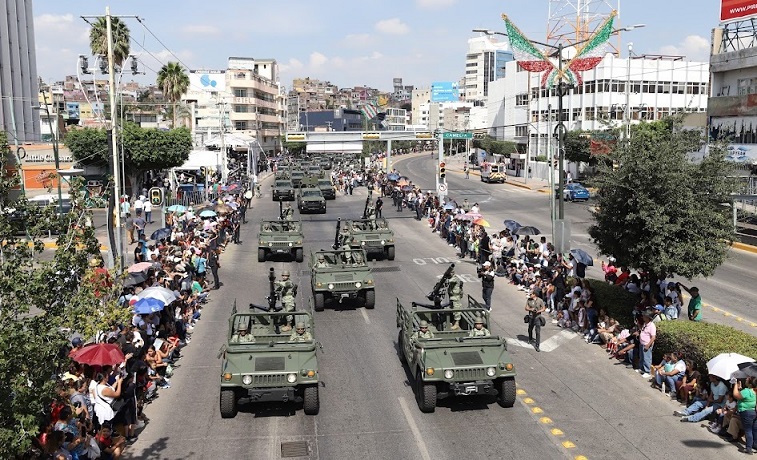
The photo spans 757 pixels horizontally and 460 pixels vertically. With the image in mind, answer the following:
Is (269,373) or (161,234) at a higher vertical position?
(161,234)

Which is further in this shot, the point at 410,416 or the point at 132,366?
the point at 410,416

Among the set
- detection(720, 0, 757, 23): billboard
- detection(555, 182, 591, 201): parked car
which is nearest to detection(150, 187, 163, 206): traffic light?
detection(555, 182, 591, 201): parked car

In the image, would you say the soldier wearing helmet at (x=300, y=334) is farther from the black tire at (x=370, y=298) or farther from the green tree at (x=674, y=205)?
the green tree at (x=674, y=205)

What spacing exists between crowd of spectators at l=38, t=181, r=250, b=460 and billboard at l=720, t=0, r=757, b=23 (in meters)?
32.8

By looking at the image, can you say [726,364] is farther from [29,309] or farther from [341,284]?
[341,284]

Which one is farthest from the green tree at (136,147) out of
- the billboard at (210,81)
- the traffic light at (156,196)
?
the billboard at (210,81)

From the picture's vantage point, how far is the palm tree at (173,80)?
64938 millimetres

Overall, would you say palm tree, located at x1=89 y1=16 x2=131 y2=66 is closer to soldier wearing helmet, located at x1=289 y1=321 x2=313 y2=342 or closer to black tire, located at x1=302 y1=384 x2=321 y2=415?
soldier wearing helmet, located at x1=289 y1=321 x2=313 y2=342

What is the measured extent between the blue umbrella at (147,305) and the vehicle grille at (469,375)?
22.1ft

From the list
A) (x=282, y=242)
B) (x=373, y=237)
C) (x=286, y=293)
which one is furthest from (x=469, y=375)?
(x=282, y=242)

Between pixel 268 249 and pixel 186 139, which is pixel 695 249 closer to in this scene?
pixel 268 249

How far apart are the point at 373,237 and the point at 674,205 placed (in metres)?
14.5

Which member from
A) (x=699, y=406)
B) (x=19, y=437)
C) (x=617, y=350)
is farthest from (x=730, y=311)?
(x=19, y=437)

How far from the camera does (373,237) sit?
29.7 meters
